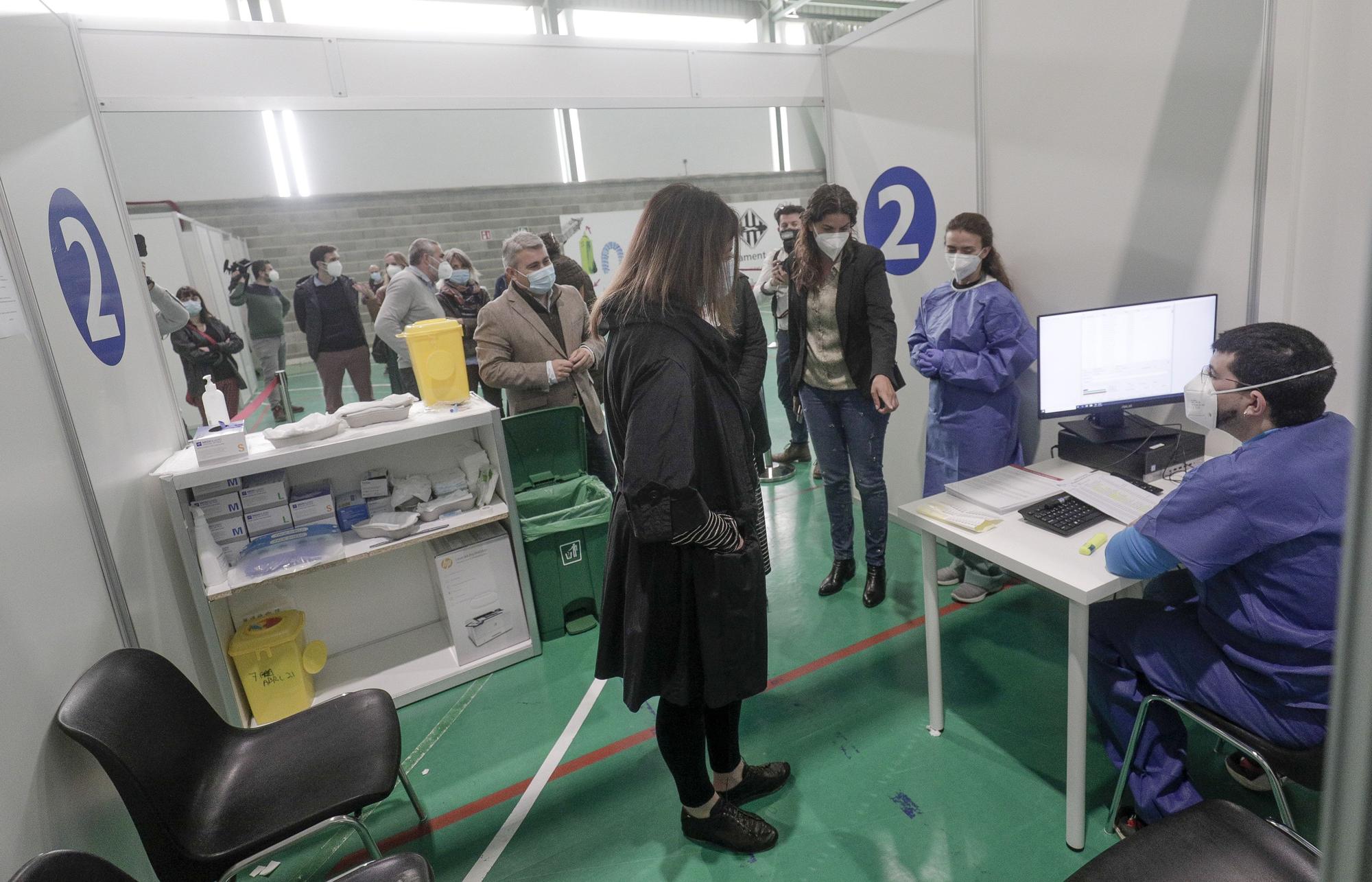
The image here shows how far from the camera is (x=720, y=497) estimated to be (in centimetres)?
162

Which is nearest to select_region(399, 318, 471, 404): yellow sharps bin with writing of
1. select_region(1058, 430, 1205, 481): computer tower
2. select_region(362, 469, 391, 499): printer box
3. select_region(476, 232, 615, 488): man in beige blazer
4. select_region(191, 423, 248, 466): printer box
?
select_region(476, 232, 615, 488): man in beige blazer

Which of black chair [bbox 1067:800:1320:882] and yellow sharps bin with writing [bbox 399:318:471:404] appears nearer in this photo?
black chair [bbox 1067:800:1320:882]

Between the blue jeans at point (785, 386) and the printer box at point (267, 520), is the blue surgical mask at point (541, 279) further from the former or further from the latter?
the blue jeans at point (785, 386)

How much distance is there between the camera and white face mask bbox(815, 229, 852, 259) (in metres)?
2.71

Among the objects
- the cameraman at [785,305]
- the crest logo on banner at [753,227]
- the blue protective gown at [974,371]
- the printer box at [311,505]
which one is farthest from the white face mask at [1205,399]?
the crest logo on banner at [753,227]

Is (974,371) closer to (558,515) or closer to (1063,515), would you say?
(1063,515)

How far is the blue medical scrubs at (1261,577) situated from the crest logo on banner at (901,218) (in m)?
2.02

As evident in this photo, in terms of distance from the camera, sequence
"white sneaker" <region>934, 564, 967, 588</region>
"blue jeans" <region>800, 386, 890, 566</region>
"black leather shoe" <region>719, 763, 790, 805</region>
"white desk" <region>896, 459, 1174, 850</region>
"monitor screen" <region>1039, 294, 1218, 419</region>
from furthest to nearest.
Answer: "white sneaker" <region>934, 564, 967, 588</region> < "blue jeans" <region>800, 386, 890, 566</region> < "monitor screen" <region>1039, 294, 1218, 419</region> < "black leather shoe" <region>719, 763, 790, 805</region> < "white desk" <region>896, 459, 1174, 850</region>

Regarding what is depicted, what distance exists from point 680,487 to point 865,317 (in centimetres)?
164

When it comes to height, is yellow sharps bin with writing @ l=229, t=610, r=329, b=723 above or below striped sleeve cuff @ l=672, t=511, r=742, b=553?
below

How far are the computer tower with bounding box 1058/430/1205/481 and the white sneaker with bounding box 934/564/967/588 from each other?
3.27ft

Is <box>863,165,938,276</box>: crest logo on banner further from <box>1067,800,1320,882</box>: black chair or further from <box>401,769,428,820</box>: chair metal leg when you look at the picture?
<box>401,769,428,820</box>: chair metal leg

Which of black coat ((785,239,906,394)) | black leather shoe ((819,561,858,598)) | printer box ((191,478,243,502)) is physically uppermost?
black coat ((785,239,906,394))

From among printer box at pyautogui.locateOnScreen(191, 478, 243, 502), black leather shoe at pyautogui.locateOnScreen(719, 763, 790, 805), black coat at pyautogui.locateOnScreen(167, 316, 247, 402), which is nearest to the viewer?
black leather shoe at pyautogui.locateOnScreen(719, 763, 790, 805)
